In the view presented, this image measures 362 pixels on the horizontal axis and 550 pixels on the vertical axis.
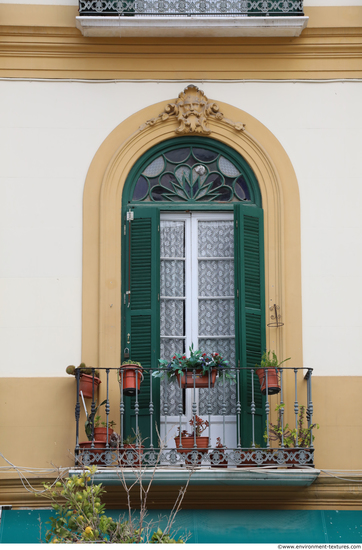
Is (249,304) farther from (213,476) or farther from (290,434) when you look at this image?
(213,476)

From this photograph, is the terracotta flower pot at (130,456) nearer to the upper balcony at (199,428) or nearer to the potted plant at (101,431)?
the upper balcony at (199,428)

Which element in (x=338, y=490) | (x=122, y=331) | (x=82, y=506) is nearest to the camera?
(x=82, y=506)

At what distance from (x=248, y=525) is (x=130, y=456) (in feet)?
4.15

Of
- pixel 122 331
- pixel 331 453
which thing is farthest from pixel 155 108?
pixel 331 453

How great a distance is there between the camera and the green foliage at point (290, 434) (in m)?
9.62

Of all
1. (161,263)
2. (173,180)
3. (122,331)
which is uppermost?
(173,180)

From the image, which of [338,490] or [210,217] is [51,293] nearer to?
[210,217]

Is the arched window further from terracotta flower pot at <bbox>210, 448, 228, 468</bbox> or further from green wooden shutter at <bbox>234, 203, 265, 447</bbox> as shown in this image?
terracotta flower pot at <bbox>210, 448, 228, 468</bbox>

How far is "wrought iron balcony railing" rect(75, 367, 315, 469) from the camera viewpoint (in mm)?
9414

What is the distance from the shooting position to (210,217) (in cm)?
1080

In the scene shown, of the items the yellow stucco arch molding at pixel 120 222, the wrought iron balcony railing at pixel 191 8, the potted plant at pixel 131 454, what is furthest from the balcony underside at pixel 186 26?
the potted plant at pixel 131 454

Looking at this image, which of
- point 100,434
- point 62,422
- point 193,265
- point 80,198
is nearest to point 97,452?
point 100,434

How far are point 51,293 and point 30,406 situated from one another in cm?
114

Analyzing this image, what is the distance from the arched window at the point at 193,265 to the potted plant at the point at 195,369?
356mm
